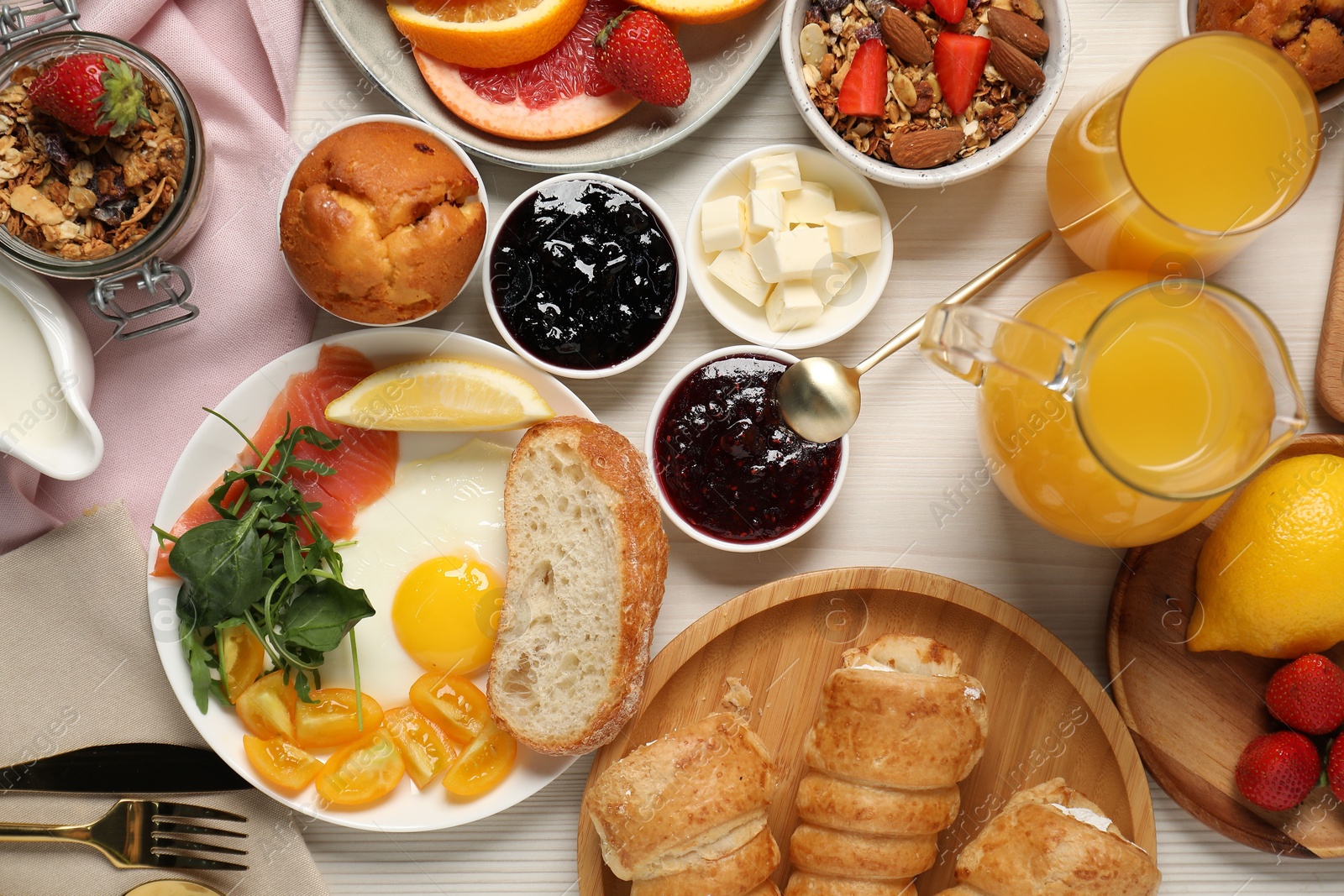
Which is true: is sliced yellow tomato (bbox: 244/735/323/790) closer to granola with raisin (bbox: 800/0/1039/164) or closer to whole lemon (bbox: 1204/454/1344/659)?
granola with raisin (bbox: 800/0/1039/164)

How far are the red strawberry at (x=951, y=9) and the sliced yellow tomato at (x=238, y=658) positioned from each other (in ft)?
6.26

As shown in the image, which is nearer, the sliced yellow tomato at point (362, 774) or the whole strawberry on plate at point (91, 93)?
the whole strawberry on plate at point (91, 93)

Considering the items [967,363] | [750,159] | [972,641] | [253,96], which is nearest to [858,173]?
[750,159]

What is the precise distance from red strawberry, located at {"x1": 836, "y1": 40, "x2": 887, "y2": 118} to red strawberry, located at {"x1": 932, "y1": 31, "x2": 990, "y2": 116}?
0.12 meters

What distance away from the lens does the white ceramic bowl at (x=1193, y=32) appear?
1.88 metres

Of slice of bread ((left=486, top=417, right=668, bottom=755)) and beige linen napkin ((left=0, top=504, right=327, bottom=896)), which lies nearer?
slice of bread ((left=486, top=417, right=668, bottom=755))

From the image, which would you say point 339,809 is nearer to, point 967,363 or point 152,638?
point 152,638

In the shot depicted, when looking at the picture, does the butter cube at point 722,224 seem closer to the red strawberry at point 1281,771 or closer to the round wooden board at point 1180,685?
the round wooden board at point 1180,685

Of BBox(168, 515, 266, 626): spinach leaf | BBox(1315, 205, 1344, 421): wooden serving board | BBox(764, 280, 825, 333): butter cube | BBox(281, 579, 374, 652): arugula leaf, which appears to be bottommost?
BBox(281, 579, 374, 652): arugula leaf

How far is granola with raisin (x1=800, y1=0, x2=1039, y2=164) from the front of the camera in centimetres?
189

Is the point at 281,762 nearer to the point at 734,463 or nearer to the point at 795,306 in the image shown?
the point at 734,463

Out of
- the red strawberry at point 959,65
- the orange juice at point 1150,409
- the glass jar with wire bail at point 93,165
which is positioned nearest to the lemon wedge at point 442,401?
the glass jar with wire bail at point 93,165

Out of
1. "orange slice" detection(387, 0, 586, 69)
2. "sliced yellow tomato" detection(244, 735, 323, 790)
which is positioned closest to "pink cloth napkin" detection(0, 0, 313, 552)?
"orange slice" detection(387, 0, 586, 69)

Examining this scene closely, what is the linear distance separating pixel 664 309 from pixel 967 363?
0.68 metres
